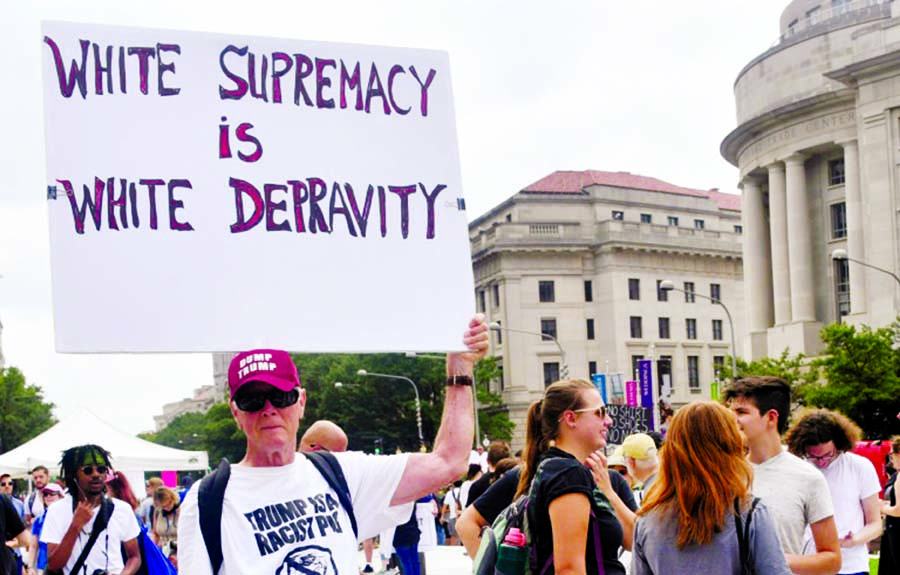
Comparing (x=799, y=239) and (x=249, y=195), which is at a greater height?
(x=799, y=239)

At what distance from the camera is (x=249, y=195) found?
165 inches

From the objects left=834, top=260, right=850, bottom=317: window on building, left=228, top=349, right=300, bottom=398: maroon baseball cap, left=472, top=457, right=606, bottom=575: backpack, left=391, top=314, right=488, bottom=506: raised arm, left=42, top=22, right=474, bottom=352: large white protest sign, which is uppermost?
left=834, top=260, right=850, bottom=317: window on building

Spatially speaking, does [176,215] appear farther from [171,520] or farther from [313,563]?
[171,520]

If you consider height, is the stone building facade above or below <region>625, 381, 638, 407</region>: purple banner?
above

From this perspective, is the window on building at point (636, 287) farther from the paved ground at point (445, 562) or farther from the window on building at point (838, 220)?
the paved ground at point (445, 562)

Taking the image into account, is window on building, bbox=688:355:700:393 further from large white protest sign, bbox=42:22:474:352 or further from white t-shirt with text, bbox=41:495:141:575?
large white protest sign, bbox=42:22:474:352

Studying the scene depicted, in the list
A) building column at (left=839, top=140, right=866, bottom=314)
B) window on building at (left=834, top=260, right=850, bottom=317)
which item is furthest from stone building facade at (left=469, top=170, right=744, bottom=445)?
building column at (left=839, top=140, right=866, bottom=314)

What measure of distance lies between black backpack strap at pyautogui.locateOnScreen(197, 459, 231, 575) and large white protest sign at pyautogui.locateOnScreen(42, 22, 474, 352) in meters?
0.43

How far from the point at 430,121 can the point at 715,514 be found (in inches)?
66.2

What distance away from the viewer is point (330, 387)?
81.2 metres

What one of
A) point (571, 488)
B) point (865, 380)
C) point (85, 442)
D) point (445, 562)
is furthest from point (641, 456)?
point (865, 380)

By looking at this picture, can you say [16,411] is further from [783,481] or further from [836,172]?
[783,481]

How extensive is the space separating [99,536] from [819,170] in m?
66.3

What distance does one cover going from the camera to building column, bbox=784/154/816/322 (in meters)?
69.5
